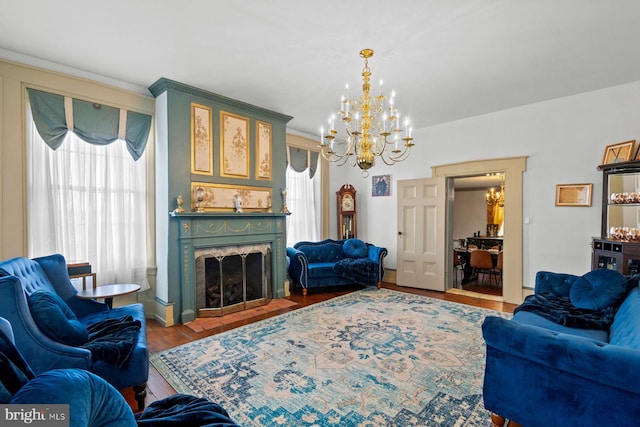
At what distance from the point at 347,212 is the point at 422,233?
159cm

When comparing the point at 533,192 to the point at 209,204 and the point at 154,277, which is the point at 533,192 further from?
the point at 154,277

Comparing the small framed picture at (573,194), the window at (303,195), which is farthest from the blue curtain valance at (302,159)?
the small framed picture at (573,194)

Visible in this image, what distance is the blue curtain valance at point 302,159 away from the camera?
553 centimetres

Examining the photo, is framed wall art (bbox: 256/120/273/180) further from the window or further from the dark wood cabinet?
the dark wood cabinet

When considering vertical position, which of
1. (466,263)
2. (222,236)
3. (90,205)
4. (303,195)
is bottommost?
(466,263)

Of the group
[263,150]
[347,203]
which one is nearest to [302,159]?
[263,150]

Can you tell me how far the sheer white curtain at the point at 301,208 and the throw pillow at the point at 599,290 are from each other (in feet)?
13.4

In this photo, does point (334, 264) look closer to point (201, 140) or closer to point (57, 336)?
point (201, 140)

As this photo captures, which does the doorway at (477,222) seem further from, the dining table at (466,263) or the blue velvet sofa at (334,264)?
the blue velvet sofa at (334,264)

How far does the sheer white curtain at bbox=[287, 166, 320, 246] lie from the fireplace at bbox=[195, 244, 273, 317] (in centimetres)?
115

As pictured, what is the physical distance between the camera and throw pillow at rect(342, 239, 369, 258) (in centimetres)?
563

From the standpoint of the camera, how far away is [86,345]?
192 centimetres

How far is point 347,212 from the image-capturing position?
627 cm

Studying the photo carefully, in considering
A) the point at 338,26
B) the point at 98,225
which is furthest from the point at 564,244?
the point at 98,225
